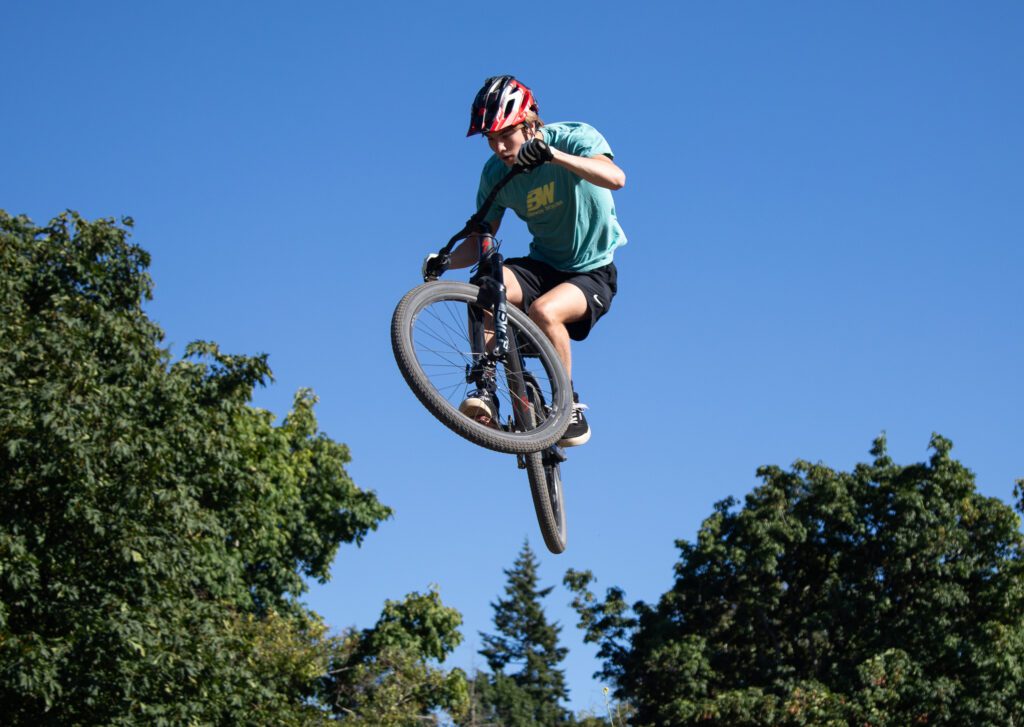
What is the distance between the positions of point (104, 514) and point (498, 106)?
12.4 metres

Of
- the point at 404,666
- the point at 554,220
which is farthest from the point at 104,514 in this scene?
the point at 404,666

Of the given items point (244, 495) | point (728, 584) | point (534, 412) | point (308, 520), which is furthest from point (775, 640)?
point (534, 412)

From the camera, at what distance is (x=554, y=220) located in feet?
25.7

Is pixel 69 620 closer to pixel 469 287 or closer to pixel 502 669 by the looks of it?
pixel 469 287

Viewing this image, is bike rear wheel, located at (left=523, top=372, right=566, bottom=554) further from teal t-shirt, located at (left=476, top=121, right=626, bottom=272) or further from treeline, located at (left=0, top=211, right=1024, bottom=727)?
treeline, located at (left=0, top=211, right=1024, bottom=727)

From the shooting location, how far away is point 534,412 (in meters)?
7.71

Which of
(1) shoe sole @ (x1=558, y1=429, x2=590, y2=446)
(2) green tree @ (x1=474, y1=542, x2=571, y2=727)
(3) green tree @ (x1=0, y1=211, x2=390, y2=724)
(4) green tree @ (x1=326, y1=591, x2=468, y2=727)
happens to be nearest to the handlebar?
(1) shoe sole @ (x1=558, y1=429, x2=590, y2=446)

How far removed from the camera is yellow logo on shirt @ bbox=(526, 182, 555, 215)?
7.70 m

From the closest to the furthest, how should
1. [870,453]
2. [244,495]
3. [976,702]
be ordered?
[244,495], [976,702], [870,453]


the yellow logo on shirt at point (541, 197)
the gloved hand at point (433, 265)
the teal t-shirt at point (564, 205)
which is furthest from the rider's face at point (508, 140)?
the gloved hand at point (433, 265)

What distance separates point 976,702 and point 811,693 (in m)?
3.76

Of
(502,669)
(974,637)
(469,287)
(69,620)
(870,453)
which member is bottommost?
(469,287)

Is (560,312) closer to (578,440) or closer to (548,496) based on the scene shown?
(578,440)

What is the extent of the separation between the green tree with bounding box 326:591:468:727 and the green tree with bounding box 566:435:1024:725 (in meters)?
4.16
